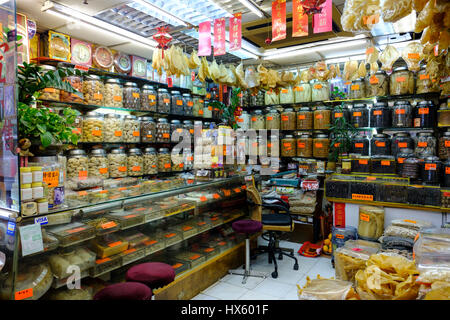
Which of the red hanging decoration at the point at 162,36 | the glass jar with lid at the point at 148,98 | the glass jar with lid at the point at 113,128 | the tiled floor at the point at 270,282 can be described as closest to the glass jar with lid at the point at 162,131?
the glass jar with lid at the point at 148,98

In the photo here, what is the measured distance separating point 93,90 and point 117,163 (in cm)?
98

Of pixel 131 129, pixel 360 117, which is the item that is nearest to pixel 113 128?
pixel 131 129

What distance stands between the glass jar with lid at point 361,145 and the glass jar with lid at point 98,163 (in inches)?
141

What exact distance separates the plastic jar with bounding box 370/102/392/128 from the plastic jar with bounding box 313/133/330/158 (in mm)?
756

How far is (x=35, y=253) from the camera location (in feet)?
5.76

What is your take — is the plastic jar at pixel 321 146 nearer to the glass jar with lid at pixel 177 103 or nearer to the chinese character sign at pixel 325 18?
the glass jar with lid at pixel 177 103

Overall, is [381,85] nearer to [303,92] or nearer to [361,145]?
[361,145]

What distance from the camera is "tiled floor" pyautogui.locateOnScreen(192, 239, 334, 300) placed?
9.80 feet

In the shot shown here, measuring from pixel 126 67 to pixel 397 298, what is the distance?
4.18m

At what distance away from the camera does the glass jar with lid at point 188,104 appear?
16.1ft

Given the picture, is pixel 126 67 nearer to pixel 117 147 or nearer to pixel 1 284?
pixel 117 147

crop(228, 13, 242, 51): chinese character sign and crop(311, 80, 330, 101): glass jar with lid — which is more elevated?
crop(228, 13, 242, 51): chinese character sign

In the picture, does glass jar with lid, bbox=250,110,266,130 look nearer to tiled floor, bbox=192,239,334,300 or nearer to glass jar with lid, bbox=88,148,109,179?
tiled floor, bbox=192,239,334,300

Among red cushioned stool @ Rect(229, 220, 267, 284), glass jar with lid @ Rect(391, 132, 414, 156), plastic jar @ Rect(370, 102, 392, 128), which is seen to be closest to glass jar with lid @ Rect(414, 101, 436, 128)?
glass jar with lid @ Rect(391, 132, 414, 156)
